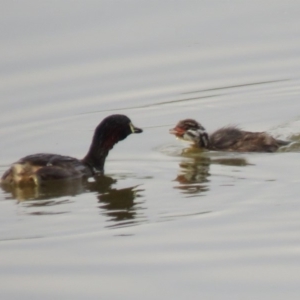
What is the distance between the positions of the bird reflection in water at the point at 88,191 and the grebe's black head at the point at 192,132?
57.8 inches

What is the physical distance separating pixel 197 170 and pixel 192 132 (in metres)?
0.96

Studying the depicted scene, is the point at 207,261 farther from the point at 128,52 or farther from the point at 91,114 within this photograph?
the point at 128,52

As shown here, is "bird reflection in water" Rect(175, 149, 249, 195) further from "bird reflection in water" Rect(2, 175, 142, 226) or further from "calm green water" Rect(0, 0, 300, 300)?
"bird reflection in water" Rect(2, 175, 142, 226)

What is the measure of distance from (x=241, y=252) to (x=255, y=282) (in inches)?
23.7

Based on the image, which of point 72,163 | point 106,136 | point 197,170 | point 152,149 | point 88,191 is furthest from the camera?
point 152,149

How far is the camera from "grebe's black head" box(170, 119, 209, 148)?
1231cm

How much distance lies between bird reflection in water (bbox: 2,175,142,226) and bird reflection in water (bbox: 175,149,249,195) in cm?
49

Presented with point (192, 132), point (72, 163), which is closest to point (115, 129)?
point (72, 163)

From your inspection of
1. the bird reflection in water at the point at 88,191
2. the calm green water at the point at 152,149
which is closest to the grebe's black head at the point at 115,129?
the calm green water at the point at 152,149

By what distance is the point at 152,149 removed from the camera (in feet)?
40.0

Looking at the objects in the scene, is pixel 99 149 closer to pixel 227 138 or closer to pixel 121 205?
pixel 227 138

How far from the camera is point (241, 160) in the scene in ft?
38.3

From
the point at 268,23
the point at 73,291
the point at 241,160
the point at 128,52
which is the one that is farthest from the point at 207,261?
the point at 268,23

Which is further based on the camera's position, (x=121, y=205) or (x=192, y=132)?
(x=192, y=132)
